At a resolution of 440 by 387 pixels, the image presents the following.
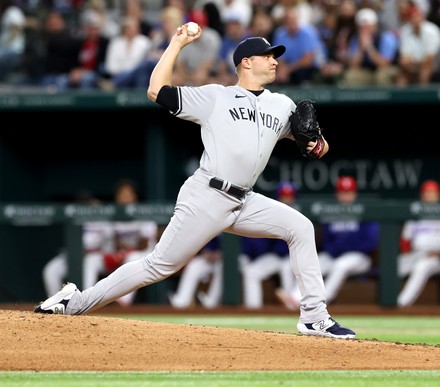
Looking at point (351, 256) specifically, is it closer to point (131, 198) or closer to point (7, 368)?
point (131, 198)

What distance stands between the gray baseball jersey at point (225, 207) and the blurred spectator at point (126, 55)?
24.0 feet

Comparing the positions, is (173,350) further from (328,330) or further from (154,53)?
(154,53)

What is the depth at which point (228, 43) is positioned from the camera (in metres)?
14.2

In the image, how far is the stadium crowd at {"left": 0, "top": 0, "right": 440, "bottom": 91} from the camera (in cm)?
1355

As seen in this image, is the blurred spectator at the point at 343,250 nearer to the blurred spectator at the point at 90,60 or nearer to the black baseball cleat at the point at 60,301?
the blurred spectator at the point at 90,60

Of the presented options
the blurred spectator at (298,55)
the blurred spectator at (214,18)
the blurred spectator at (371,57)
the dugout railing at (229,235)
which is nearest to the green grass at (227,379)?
the dugout railing at (229,235)

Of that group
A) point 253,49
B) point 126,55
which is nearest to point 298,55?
point 126,55

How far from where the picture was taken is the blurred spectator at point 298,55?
1366 cm

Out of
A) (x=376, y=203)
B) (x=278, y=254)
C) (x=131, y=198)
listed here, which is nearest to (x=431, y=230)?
(x=376, y=203)

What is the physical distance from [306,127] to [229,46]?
7.35 meters

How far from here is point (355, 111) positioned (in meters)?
14.5

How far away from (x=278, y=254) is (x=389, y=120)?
2582 millimetres

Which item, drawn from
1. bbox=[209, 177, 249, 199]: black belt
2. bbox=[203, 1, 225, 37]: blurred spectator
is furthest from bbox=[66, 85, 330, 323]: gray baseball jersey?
bbox=[203, 1, 225, 37]: blurred spectator

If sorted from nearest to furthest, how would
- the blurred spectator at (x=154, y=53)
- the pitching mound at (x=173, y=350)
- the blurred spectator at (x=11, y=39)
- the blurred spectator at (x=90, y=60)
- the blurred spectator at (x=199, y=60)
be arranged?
the pitching mound at (x=173, y=350) < the blurred spectator at (x=199, y=60) < the blurred spectator at (x=154, y=53) < the blurred spectator at (x=90, y=60) < the blurred spectator at (x=11, y=39)
